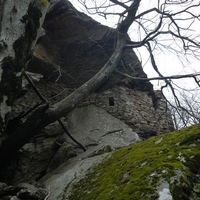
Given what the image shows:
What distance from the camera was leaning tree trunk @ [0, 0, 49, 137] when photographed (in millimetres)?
3303

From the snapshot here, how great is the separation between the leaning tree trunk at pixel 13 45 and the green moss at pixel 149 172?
1467mm

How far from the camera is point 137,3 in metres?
5.99

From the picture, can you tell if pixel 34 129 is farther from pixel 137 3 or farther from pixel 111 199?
pixel 137 3

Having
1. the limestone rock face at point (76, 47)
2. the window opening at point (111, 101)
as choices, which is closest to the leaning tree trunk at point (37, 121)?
the window opening at point (111, 101)

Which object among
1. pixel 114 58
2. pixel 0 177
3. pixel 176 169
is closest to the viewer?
pixel 176 169

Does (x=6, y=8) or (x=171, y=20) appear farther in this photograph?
(x=171, y=20)

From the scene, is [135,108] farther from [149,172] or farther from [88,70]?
[149,172]

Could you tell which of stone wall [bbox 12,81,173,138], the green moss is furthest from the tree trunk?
stone wall [bbox 12,81,173,138]

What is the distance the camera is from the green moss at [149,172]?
66.7 inches

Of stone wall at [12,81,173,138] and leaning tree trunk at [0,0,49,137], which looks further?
stone wall at [12,81,173,138]

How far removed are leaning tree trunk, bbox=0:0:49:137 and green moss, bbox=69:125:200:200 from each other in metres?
1.47

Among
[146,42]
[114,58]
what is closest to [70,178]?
[114,58]

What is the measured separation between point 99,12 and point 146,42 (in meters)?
1.23

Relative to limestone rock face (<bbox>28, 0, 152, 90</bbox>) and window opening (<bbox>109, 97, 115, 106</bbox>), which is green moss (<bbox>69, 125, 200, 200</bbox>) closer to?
window opening (<bbox>109, 97, 115, 106</bbox>)
